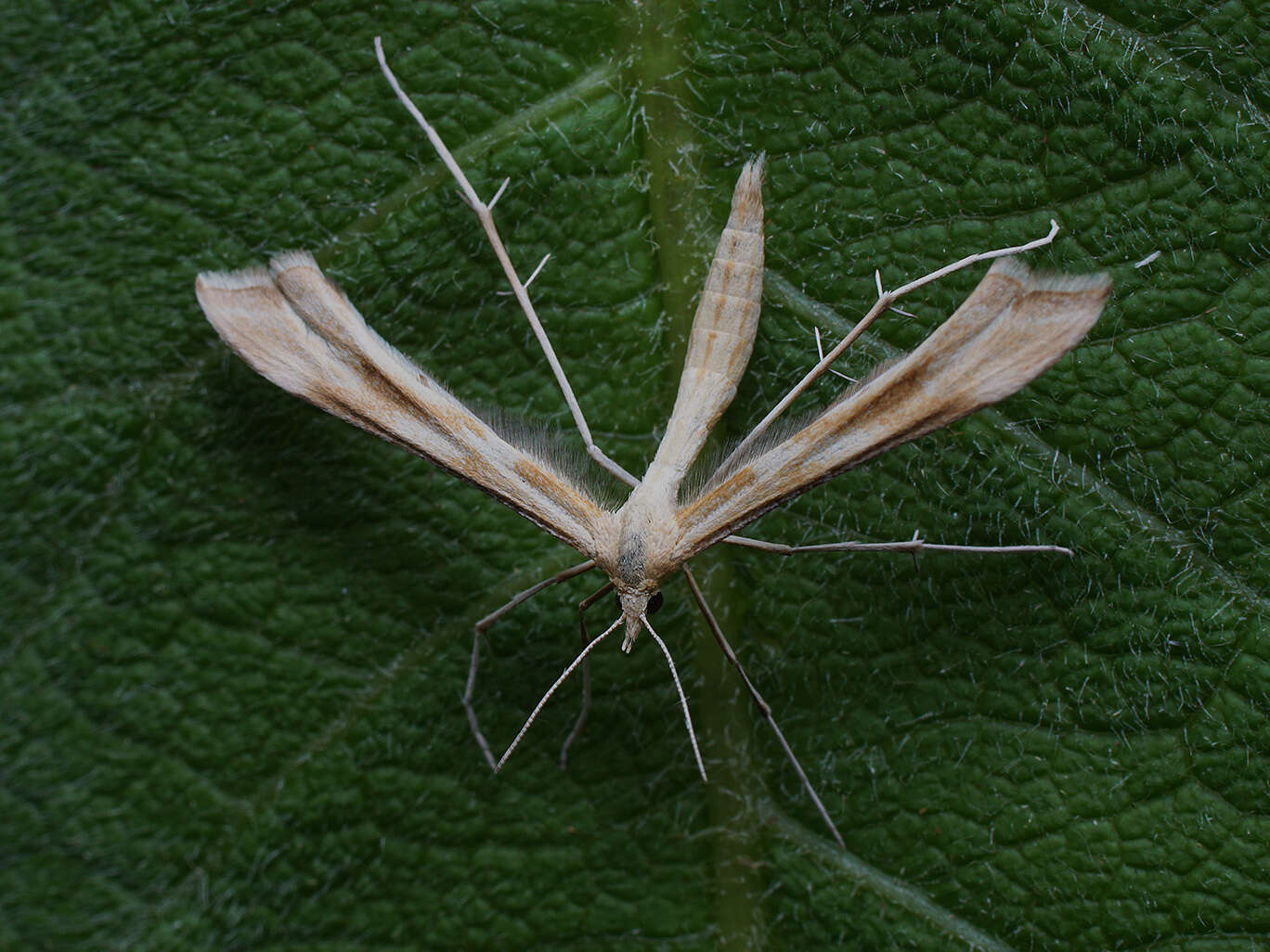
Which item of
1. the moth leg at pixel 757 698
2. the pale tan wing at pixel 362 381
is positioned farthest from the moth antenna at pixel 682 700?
the pale tan wing at pixel 362 381

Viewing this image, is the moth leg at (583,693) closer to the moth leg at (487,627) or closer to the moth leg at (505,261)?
the moth leg at (487,627)

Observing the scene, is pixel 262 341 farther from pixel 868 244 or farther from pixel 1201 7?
pixel 1201 7

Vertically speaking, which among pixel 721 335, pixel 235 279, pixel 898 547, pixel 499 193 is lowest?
pixel 898 547

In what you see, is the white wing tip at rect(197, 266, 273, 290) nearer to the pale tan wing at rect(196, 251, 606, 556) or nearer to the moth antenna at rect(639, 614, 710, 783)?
the pale tan wing at rect(196, 251, 606, 556)

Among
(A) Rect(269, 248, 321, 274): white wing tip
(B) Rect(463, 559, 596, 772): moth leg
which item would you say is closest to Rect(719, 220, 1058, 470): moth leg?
(B) Rect(463, 559, 596, 772): moth leg

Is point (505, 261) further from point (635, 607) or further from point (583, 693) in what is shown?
point (583, 693)

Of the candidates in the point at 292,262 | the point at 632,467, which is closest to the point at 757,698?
the point at 632,467
